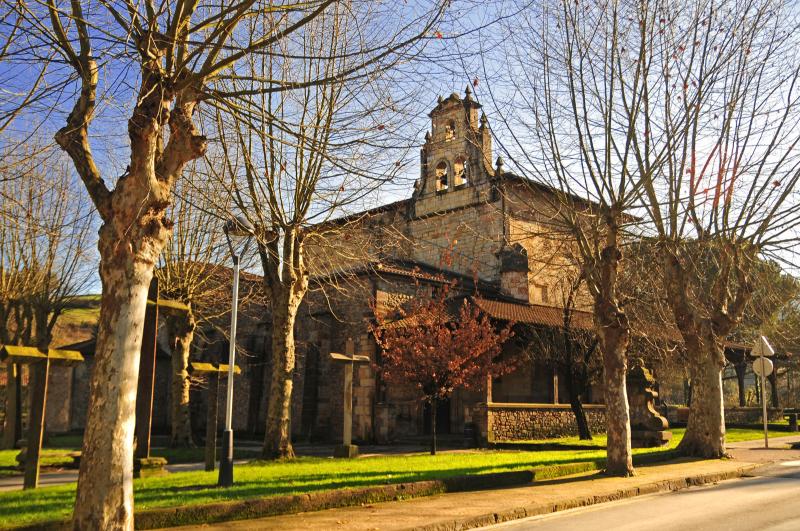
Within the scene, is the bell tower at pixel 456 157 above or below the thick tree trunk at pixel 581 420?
above

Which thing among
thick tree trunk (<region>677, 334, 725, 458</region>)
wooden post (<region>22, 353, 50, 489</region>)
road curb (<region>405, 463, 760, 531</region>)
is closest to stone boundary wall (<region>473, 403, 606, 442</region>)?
thick tree trunk (<region>677, 334, 725, 458</region>)

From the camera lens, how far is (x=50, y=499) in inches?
347

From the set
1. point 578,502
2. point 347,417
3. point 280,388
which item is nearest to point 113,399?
point 578,502

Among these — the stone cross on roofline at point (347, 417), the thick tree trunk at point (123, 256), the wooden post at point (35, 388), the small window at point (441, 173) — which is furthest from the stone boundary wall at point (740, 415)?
the thick tree trunk at point (123, 256)

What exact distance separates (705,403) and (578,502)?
306 inches

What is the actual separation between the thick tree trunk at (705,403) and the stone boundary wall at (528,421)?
5.90 metres

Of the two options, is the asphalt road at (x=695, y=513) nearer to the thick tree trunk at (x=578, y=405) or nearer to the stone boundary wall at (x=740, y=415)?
the thick tree trunk at (x=578, y=405)

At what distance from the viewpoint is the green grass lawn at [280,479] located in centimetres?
816

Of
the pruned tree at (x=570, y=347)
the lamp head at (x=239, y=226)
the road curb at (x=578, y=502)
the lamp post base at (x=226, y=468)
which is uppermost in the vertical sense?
the lamp head at (x=239, y=226)

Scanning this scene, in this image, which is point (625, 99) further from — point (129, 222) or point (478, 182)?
point (478, 182)

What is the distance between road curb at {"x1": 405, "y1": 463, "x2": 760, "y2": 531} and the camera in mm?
7574

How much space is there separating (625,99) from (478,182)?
15734 mm

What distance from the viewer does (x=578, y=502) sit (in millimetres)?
9258

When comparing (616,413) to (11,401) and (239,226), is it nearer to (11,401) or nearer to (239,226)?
(239,226)
